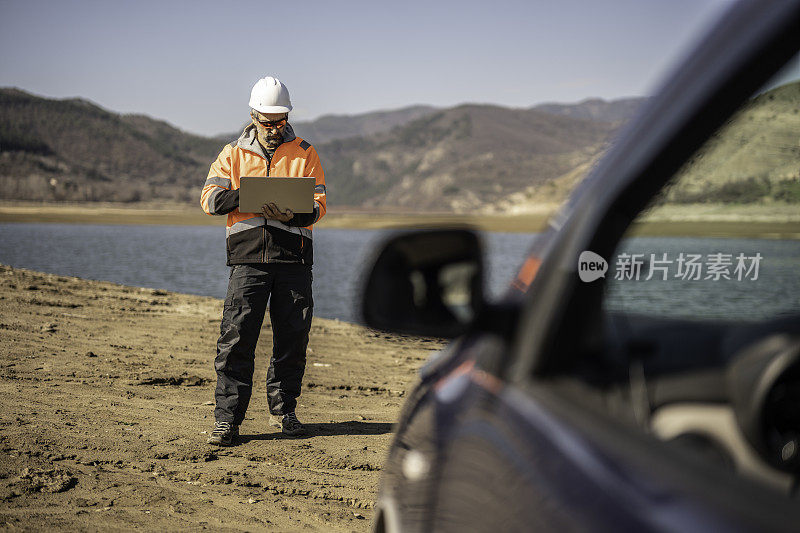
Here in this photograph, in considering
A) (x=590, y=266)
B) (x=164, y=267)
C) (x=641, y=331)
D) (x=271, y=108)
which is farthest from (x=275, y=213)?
(x=164, y=267)

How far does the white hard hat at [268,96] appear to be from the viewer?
5.19 meters

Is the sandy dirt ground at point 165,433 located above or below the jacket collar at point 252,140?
below

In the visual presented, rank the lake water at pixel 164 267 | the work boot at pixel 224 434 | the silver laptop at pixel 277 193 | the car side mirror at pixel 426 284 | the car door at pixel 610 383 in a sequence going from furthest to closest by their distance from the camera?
the lake water at pixel 164 267, the work boot at pixel 224 434, the silver laptop at pixel 277 193, the car side mirror at pixel 426 284, the car door at pixel 610 383

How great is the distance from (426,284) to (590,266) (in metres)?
0.31

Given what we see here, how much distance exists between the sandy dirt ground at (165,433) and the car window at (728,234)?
553 millimetres

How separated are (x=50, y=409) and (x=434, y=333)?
19.0 ft

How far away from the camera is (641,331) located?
4.93ft

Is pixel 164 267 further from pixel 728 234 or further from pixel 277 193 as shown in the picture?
pixel 728 234

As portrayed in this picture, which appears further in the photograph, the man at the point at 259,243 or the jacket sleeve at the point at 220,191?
the man at the point at 259,243

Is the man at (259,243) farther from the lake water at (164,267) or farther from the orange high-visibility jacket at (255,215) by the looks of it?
the lake water at (164,267)

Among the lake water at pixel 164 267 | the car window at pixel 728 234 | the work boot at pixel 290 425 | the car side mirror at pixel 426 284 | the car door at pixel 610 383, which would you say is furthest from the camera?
the lake water at pixel 164 267

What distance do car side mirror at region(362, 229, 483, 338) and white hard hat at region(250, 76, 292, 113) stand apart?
12.8ft

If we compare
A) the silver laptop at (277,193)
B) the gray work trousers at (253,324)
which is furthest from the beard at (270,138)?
the gray work trousers at (253,324)

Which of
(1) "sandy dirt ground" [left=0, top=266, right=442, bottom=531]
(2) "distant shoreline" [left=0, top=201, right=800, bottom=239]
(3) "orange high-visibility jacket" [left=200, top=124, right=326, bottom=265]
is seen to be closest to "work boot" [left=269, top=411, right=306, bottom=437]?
(1) "sandy dirt ground" [left=0, top=266, right=442, bottom=531]
